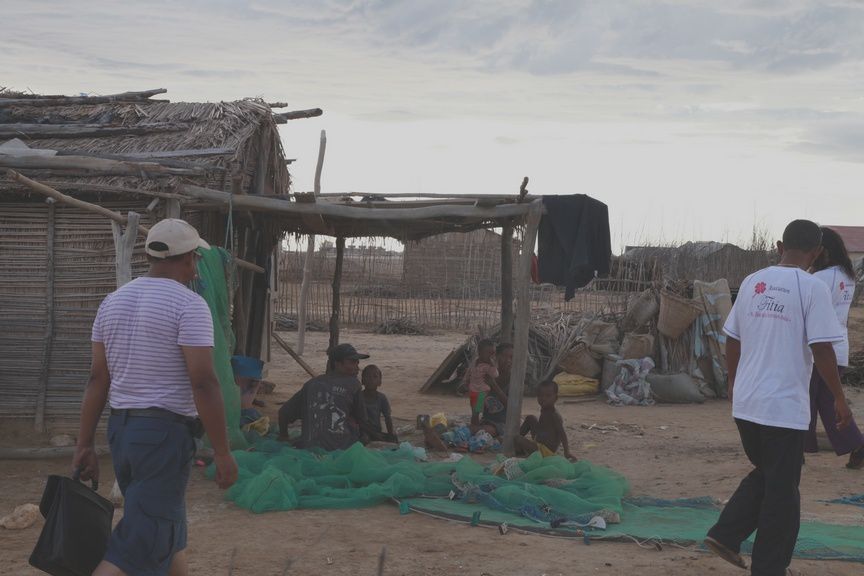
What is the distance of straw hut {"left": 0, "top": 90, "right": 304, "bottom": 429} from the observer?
26.3ft

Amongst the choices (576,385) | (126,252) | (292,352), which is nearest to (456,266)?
(576,385)

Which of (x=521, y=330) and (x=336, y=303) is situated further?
(x=336, y=303)

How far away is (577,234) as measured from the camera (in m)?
8.27

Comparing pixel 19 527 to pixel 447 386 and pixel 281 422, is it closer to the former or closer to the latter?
pixel 281 422

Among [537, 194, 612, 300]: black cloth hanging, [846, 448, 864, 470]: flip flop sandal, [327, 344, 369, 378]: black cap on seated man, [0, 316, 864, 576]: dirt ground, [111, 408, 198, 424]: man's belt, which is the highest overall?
[537, 194, 612, 300]: black cloth hanging

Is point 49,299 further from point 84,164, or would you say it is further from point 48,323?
point 84,164

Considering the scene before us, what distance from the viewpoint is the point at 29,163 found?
25.1 feet

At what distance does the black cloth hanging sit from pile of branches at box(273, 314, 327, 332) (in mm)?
13341

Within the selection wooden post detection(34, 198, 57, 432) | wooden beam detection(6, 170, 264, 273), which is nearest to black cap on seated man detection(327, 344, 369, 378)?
wooden beam detection(6, 170, 264, 273)

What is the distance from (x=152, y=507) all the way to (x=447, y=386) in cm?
979

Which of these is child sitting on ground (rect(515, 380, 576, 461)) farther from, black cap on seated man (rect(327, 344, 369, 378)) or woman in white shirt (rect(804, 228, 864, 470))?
woman in white shirt (rect(804, 228, 864, 470))

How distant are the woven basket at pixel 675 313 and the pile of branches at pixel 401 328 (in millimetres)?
8859

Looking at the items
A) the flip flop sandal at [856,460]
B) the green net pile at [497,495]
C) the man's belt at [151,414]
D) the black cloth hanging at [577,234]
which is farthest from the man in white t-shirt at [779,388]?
the black cloth hanging at [577,234]

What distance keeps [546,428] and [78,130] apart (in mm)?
5293
